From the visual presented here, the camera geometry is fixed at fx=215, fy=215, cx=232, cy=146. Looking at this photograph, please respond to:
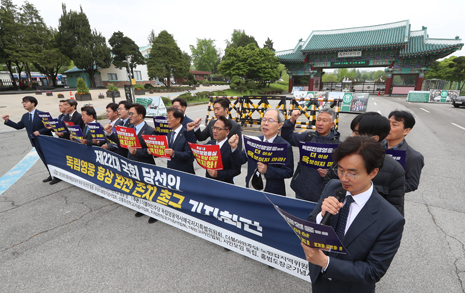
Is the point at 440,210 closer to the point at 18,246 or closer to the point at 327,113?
the point at 327,113

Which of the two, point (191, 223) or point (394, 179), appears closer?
point (394, 179)

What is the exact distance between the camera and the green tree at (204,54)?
223ft

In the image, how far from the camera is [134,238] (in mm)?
3465

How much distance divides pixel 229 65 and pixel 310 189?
36.4 metres

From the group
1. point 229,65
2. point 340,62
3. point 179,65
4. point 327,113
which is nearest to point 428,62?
point 340,62

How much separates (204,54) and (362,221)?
74316mm

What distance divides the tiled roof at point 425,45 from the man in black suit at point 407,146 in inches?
1449

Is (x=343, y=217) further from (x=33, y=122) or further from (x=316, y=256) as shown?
(x=33, y=122)

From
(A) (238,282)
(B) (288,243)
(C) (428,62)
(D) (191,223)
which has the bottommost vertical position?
(A) (238,282)

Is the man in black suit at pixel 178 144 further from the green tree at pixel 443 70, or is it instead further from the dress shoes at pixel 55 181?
the green tree at pixel 443 70

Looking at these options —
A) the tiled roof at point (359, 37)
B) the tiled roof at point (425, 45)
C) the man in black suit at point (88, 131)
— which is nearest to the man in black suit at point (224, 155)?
the man in black suit at point (88, 131)

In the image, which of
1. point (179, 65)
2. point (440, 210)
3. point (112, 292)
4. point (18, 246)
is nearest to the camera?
point (112, 292)

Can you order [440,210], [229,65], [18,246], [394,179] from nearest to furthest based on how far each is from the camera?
[394,179]
[18,246]
[440,210]
[229,65]

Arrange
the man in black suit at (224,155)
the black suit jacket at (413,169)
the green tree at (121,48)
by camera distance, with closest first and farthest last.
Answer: the black suit jacket at (413,169)
the man in black suit at (224,155)
the green tree at (121,48)
